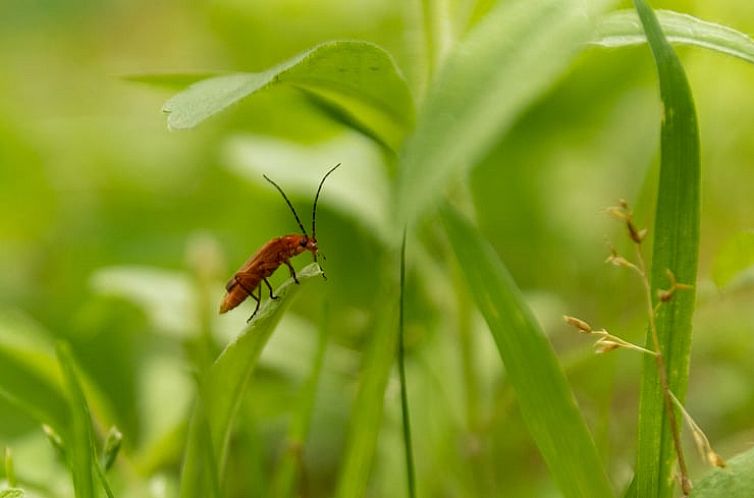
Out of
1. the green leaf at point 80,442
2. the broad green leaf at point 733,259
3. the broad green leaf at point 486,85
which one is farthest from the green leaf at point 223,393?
the broad green leaf at point 733,259

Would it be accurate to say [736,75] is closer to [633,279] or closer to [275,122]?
[633,279]

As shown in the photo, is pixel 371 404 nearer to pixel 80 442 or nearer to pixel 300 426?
pixel 300 426

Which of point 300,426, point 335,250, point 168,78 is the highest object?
point 168,78

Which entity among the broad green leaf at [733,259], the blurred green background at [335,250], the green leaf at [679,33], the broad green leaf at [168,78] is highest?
the green leaf at [679,33]

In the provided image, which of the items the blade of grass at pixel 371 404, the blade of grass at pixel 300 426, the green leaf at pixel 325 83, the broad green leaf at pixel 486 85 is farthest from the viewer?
the blade of grass at pixel 300 426

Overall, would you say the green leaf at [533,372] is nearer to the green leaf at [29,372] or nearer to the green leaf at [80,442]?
the green leaf at [80,442]

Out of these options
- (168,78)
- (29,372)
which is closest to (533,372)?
(168,78)
